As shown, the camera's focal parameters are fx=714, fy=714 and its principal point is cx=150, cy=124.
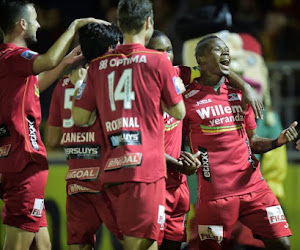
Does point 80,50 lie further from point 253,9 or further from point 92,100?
point 253,9

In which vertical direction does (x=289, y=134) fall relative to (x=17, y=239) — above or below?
above

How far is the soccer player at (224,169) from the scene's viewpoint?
569 cm

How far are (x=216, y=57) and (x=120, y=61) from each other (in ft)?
3.83

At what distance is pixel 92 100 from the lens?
4.91 meters

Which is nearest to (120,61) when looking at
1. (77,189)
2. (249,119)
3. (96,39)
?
(96,39)

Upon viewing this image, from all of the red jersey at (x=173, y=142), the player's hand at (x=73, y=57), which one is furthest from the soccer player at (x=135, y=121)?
the red jersey at (x=173, y=142)

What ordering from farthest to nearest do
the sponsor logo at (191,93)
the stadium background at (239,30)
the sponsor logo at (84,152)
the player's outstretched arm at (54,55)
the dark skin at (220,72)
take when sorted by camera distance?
1. the stadium background at (239,30)
2. the sponsor logo at (191,93)
3. the dark skin at (220,72)
4. the sponsor logo at (84,152)
5. the player's outstretched arm at (54,55)

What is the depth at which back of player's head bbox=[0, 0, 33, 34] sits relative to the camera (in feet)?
18.6

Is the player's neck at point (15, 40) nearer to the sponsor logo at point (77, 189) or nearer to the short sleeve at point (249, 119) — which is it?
the sponsor logo at point (77, 189)

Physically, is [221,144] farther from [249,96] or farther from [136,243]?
[136,243]

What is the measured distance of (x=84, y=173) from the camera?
17.4 ft

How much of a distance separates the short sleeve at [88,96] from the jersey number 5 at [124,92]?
0.18 m

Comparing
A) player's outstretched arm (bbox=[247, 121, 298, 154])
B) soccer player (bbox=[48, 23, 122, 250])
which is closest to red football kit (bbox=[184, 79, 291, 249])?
player's outstretched arm (bbox=[247, 121, 298, 154])

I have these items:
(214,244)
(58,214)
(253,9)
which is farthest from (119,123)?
(253,9)
